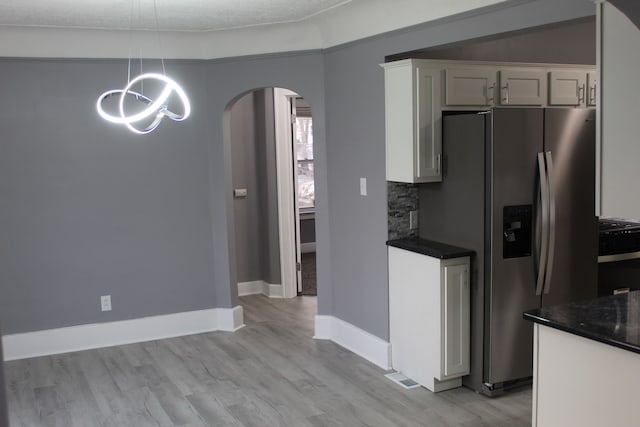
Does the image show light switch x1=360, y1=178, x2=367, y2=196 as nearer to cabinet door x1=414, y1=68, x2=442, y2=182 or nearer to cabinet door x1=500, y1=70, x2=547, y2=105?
cabinet door x1=414, y1=68, x2=442, y2=182

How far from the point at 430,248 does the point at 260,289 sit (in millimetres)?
3005

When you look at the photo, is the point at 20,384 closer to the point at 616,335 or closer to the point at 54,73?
the point at 54,73

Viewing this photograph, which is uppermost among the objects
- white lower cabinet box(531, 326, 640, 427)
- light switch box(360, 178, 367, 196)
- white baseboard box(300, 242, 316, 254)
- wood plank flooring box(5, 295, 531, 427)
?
light switch box(360, 178, 367, 196)

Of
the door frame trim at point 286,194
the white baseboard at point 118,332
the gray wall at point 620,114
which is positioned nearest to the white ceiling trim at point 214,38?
the door frame trim at point 286,194

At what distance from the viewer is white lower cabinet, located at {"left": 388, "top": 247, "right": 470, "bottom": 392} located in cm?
381

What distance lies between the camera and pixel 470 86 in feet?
13.2

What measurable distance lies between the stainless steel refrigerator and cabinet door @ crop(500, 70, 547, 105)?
46 centimetres

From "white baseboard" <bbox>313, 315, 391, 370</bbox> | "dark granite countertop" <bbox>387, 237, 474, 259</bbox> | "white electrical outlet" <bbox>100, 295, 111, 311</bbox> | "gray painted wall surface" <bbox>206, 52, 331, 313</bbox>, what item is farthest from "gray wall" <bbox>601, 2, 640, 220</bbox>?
"white electrical outlet" <bbox>100, 295, 111, 311</bbox>

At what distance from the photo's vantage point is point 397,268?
4.21 metres

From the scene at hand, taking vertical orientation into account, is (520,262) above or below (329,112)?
below

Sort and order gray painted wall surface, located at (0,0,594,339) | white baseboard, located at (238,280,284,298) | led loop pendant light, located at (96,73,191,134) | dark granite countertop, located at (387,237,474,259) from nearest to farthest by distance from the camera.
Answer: led loop pendant light, located at (96,73,191,134) < dark granite countertop, located at (387,237,474,259) < gray painted wall surface, located at (0,0,594,339) < white baseboard, located at (238,280,284,298)

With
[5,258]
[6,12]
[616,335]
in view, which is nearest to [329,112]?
[6,12]

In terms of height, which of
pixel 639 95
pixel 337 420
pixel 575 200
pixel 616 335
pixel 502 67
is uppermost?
pixel 502 67

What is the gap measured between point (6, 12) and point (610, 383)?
4.02 m
